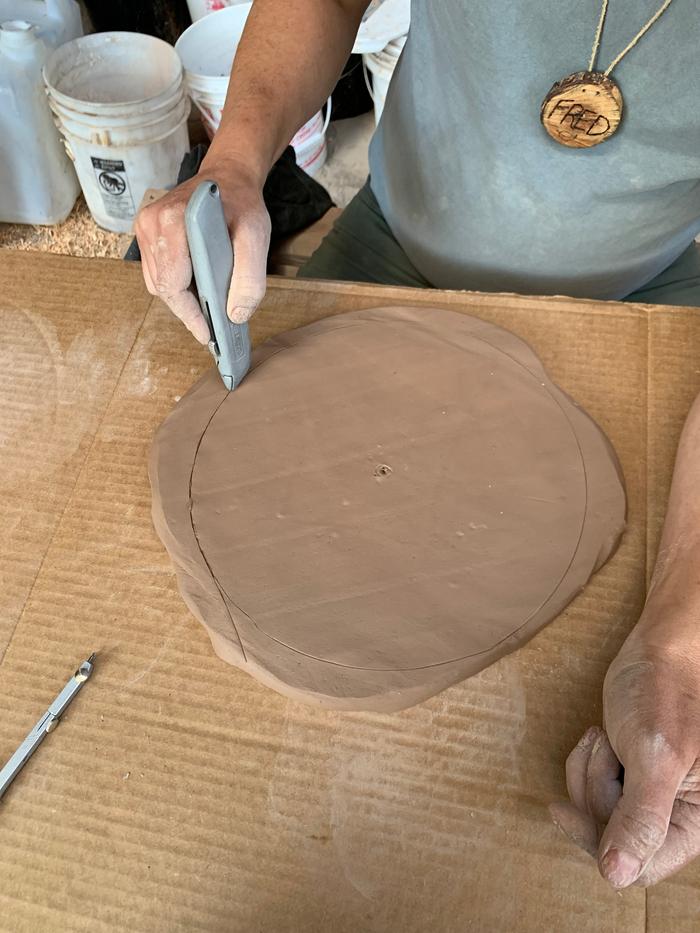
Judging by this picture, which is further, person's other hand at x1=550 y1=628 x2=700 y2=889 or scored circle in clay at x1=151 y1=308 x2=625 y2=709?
scored circle in clay at x1=151 y1=308 x2=625 y2=709

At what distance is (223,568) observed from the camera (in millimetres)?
799

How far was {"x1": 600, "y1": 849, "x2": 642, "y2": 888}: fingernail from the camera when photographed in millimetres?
578

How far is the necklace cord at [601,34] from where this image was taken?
0.80 metres

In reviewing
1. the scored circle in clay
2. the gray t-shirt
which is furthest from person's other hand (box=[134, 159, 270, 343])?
the gray t-shirt

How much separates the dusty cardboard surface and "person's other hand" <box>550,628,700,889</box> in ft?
0.14

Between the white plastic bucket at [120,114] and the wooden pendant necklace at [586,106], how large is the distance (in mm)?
1116

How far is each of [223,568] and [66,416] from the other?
314 mm

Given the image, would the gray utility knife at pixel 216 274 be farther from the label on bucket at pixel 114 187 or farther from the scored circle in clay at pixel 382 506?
the label on bucket at pixel 114 187

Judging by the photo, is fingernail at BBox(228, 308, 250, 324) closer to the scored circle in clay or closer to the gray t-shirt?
the scored circle in clay

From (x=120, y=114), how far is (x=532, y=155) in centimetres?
111

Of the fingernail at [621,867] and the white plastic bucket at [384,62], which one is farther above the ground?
the white plastic bucket at [384,62]

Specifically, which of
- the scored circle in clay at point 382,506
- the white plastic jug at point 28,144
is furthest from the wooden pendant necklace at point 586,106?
the white plastic jug at point 28,144

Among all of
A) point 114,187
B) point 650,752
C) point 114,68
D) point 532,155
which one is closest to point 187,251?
point 532,155

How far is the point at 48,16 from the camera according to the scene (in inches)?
73.9
